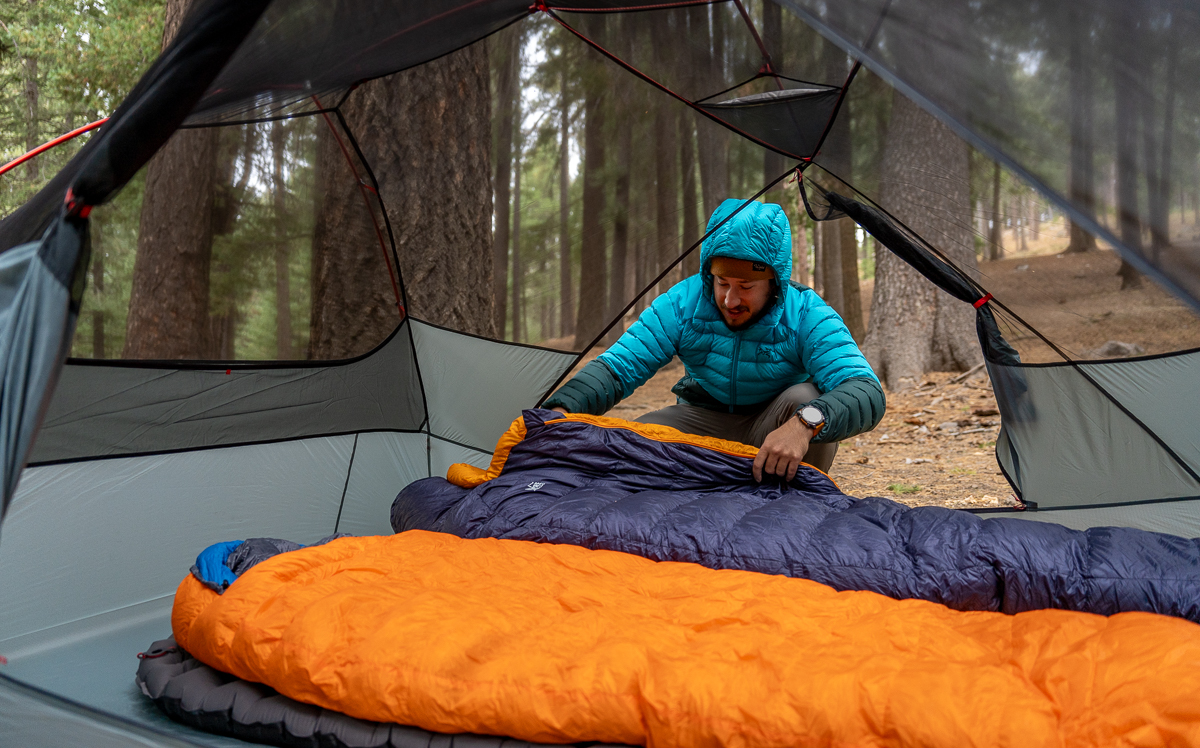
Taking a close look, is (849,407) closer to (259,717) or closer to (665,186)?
(665,186)

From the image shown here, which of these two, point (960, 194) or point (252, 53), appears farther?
Result: point (960, 194)

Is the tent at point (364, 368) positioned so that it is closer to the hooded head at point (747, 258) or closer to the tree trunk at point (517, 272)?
the tree trunk at point (517, 272)

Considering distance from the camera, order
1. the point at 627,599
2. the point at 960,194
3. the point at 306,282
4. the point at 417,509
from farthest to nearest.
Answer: the point at 306,282
the point at 417,509
the point at 960,194
the point at 627,599

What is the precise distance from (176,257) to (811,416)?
1.80 m

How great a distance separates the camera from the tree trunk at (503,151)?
2480 mm

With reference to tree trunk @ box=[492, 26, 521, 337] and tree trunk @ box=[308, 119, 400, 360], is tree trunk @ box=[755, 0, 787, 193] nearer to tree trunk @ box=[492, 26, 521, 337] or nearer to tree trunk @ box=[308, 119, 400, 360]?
tree trunk @ box=[492, 26, 521, 337]

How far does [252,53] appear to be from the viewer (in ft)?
5.51

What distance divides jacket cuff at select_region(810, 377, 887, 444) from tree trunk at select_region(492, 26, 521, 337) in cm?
117

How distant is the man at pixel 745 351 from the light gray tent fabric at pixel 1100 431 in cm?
60

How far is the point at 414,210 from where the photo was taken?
2793mm

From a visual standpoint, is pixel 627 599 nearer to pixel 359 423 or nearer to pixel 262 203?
pixel 359 423

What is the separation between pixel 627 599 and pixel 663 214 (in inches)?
60.4

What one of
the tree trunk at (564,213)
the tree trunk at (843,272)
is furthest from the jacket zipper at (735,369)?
the tree trunk at (843,272)

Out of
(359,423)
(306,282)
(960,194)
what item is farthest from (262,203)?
(960,194)
